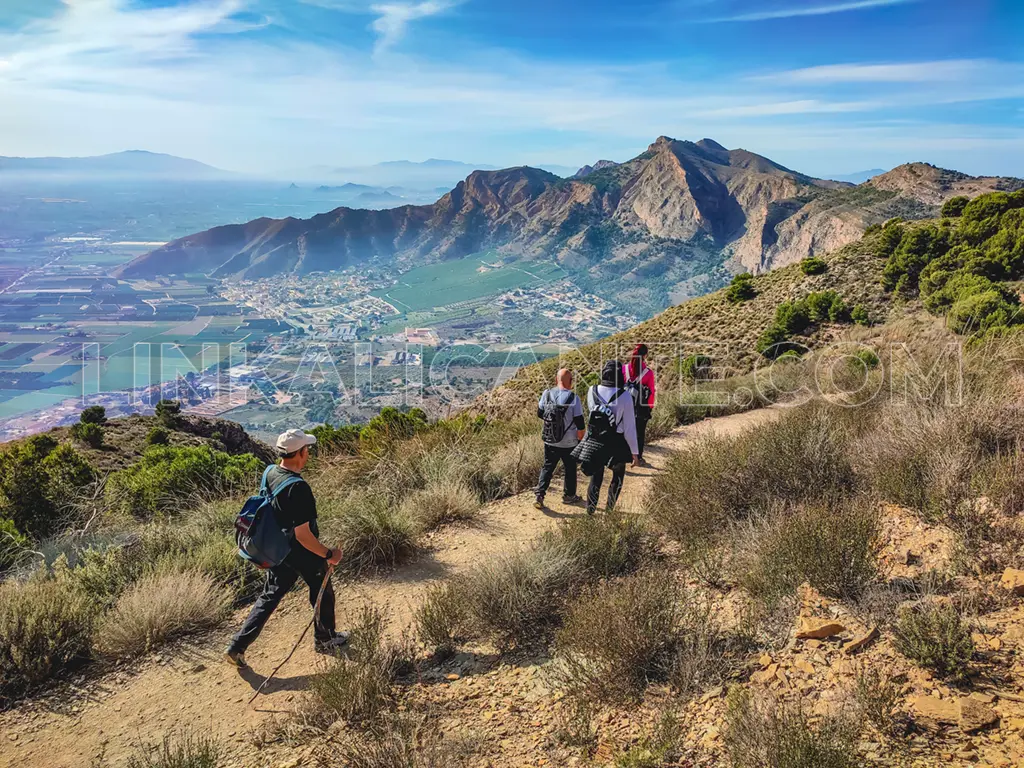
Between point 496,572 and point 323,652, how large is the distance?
134 centimetres

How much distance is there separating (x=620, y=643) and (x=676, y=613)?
1.51 feet

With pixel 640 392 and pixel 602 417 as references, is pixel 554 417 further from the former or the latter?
pixel 640 392

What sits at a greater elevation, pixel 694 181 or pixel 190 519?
pixel 694 181

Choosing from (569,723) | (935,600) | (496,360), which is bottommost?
(496,360)

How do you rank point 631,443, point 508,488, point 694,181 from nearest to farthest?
point 631,443
point 508,488
point 694,181

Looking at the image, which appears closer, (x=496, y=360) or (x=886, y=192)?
(x=496, y=360)

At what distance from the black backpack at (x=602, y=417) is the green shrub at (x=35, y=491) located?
674 centimetres

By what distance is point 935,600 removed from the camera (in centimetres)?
314

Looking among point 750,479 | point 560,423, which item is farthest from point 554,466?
point 750,479

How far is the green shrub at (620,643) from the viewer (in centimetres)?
308

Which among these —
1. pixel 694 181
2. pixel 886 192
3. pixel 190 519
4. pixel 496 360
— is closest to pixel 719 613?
pixel 190 519

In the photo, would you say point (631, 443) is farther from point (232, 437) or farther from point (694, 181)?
point (694, 181)

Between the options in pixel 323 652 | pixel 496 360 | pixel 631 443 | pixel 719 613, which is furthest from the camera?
pixel 496 360

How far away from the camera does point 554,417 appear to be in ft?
20.8
